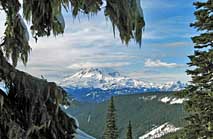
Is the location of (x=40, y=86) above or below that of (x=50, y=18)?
below

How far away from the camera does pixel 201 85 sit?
14.6m

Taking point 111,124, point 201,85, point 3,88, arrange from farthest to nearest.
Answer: point 111,124 → point 201,85 → point 3,88

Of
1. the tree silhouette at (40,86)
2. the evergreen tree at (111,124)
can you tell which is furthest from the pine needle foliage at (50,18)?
the evergreen tree at (111,124)

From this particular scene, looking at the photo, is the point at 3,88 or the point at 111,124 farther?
the point at 111,124

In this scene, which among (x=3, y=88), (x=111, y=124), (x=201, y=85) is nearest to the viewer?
(x=3, y=88)

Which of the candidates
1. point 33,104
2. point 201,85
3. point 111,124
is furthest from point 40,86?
point 111,124

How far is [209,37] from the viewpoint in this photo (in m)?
14.2

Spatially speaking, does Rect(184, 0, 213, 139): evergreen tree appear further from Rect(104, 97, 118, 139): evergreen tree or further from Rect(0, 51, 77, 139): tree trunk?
Rect(104, 97, 118, 139): evergreen tree

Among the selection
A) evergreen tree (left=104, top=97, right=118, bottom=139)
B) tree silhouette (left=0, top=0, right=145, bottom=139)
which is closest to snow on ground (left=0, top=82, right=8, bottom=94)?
tree silhouette (left=0, top=0, right=145, bottom=139)

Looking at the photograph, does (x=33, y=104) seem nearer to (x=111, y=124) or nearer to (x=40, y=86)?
(x=40, y=86)

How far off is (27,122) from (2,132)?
25 centimetres

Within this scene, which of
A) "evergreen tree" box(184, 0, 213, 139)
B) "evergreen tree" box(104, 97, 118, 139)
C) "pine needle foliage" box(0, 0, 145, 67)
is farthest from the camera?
"evergreen tree" box(104, 97, 118, 139)

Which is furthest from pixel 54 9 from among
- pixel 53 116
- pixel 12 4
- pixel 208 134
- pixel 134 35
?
pixel 208 134

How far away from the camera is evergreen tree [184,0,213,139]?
543 inches
